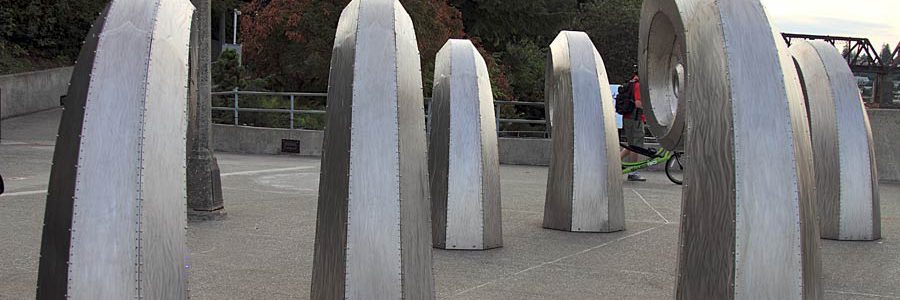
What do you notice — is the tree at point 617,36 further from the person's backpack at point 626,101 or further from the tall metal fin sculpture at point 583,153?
the tall metal fin sculpture at point 583,153

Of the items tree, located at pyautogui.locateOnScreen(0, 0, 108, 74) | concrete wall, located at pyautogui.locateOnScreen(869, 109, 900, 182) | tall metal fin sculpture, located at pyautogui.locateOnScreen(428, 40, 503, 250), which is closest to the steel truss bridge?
concrete wall, located at pyautogui.locateOnScreen(869, 109, 900, 182)

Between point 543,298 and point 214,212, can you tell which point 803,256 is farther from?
point 214,212

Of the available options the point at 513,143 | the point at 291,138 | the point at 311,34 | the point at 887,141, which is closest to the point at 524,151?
the point at 513,143

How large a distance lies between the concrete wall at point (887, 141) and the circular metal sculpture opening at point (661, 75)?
25.7 feet

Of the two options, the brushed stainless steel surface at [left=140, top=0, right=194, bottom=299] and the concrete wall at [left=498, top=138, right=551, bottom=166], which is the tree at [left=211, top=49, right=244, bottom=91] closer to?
the concrete wall at [left=498, top=138, right=551, bottom=166]

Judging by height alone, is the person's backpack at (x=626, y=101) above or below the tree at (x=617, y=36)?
below

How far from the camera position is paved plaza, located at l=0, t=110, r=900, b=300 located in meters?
6.88

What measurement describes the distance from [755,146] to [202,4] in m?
6.66

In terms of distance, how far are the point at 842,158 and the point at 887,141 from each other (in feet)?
23.9

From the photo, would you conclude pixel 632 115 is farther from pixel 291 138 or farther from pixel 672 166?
pixel 291 138

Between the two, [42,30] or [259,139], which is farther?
[42,30]

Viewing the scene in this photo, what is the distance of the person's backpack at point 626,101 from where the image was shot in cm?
1403

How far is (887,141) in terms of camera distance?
1598 centimetres

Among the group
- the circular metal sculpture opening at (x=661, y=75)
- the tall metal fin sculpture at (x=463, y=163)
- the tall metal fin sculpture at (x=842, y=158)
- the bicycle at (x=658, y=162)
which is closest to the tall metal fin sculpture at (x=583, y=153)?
the circular metal sculpture opening at (x=661, y=75)
